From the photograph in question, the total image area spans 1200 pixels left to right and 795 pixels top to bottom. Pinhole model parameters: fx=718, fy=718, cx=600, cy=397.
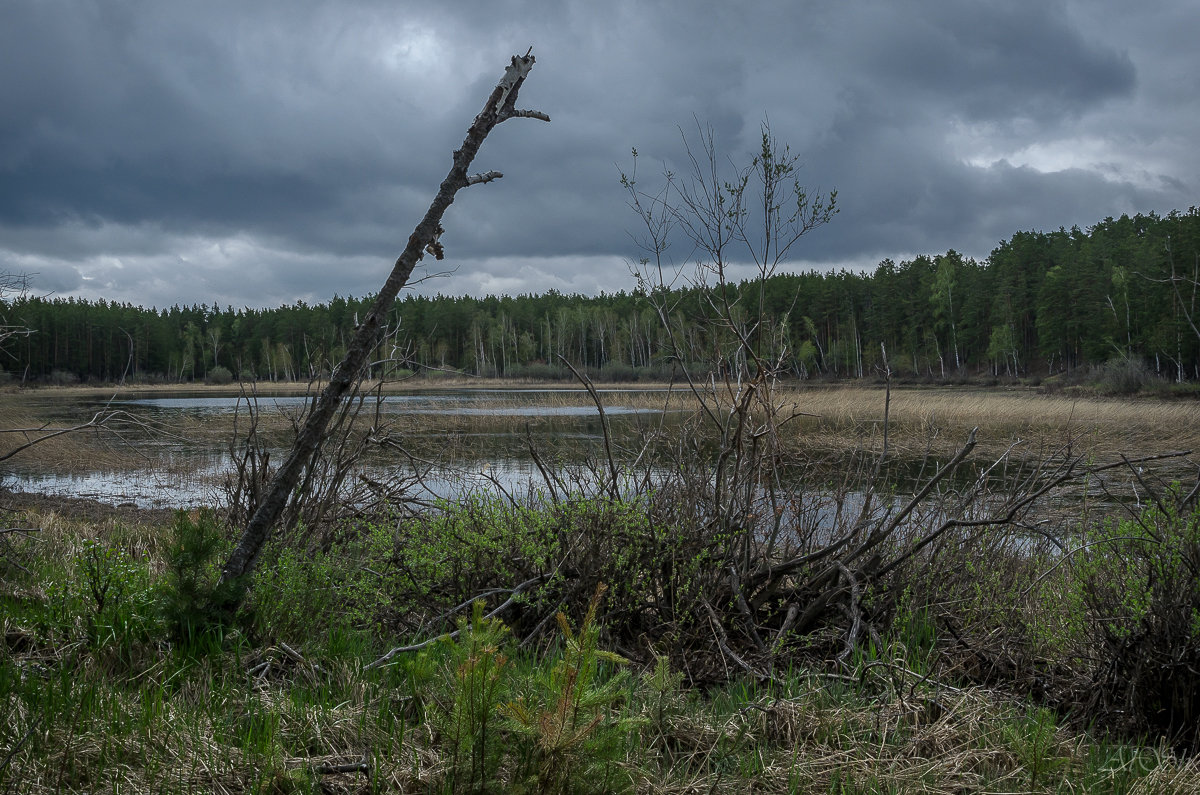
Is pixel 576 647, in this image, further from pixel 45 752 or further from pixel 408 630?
pixel 408 630

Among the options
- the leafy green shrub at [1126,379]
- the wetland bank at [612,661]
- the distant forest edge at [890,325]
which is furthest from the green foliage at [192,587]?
the leafy green shrub at [1126,379]

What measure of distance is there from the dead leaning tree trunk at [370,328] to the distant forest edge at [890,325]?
38588mm

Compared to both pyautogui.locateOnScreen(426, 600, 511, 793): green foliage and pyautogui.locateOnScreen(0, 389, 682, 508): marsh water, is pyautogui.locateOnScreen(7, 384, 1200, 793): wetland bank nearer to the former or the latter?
pyautogui.locateOnScreen(426, 600, 511, 793): green foliage

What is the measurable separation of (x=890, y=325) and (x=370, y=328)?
259 feet

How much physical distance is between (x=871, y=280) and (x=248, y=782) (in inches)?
3412

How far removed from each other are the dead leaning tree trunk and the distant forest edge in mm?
38588

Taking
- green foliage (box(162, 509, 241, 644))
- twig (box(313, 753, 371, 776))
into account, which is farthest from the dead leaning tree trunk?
twig (box(313, 753, 371, 776))

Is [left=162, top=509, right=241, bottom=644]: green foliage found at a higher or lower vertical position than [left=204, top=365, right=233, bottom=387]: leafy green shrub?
lower

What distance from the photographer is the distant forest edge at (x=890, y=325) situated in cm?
5253

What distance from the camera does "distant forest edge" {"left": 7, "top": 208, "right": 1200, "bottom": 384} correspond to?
172 ft

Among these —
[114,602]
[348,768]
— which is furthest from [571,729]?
[114,602]

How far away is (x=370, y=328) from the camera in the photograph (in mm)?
3170

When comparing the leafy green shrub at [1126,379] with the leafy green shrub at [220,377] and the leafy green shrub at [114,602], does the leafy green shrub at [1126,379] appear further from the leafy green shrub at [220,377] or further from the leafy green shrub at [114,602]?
the leafy green shrub at [220,377]

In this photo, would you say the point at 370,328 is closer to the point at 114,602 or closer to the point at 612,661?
the point at 114,602
